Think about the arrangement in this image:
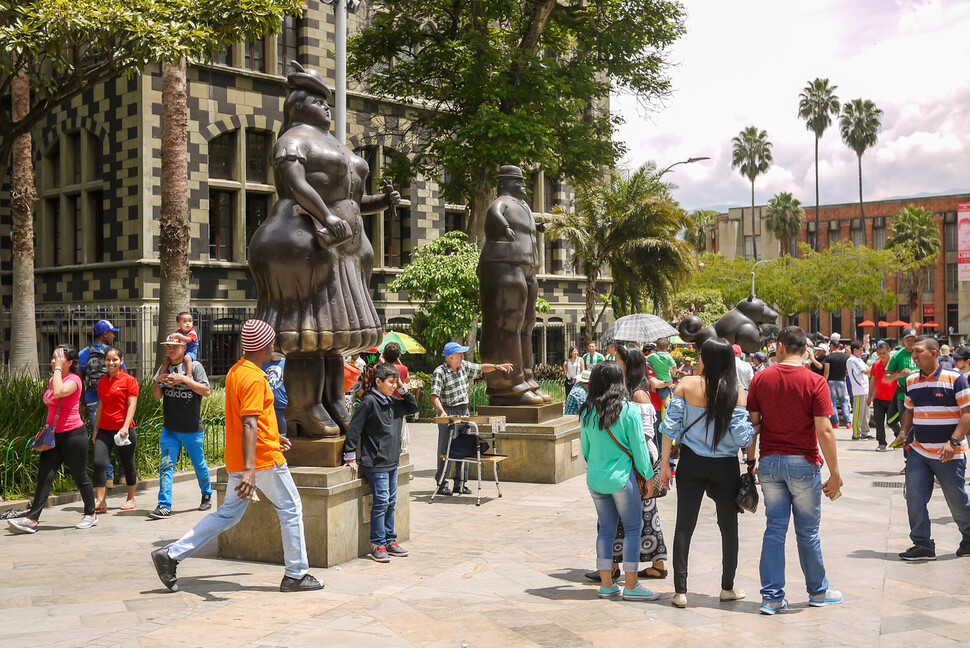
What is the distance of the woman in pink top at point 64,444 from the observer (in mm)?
8703

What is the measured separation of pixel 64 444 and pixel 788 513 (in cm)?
664

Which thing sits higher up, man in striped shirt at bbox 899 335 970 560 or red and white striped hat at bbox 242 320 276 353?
red and white striped hat at bbox 242 320 276 353

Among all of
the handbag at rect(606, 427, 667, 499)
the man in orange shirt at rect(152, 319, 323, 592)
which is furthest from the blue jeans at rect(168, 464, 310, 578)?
the handbag at rect(606, 427, 667, 499)

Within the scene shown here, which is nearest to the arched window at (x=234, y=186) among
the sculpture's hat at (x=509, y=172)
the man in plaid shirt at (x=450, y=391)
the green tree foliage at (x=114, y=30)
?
the green tree foliage at (x=114, y=30)

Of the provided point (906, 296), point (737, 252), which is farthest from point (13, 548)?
point (737, 252)

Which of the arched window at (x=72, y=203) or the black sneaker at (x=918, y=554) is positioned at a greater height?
the arched window at (x=72, y=203)

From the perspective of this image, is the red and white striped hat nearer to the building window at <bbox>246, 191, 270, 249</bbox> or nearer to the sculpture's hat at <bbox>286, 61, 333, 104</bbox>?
the sculpture's hat at <bbox>286, 61, 333, 104</bbox>

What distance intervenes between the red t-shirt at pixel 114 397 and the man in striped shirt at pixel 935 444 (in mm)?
7630

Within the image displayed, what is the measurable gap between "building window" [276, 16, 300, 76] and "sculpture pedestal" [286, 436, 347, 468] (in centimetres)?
1948

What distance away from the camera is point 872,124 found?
253 feet

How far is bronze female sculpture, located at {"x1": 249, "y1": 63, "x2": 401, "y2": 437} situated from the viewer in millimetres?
7566

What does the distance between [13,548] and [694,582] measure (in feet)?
19.0

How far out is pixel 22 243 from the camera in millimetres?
16797

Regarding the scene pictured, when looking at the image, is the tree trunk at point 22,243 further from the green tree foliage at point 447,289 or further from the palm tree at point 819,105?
the palm tree at point 819,105
